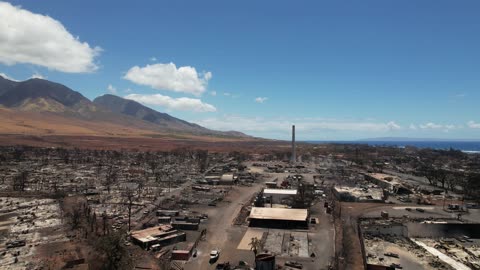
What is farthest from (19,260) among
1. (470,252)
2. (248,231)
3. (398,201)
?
(398,201)

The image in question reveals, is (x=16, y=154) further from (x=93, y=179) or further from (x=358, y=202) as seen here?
(x=358, y=202)

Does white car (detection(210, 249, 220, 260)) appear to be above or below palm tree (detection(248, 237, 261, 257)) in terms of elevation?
below

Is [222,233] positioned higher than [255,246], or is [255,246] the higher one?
[255,246]

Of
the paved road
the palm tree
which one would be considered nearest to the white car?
the paved road

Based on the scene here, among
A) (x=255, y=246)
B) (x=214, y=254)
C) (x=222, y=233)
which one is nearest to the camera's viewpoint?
(x=214, y=254)

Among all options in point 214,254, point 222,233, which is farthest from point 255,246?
point 222,233

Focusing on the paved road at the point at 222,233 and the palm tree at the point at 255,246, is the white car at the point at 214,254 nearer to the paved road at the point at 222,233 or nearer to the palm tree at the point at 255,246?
the paved road at the point at 222,233

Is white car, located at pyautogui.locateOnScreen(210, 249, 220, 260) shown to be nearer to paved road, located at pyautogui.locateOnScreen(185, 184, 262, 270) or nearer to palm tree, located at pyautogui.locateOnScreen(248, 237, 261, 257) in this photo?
paved road, located at pyautogui.locateOnScreen(185, 184, 262, 270)

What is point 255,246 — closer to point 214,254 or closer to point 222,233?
point 214,254

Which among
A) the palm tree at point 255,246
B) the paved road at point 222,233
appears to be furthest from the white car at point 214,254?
the palm tree at point 255,246

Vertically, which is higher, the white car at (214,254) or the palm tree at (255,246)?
the palm tree at (255,246)

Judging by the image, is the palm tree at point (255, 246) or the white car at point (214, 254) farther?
the palm tree at point (255, 246)
